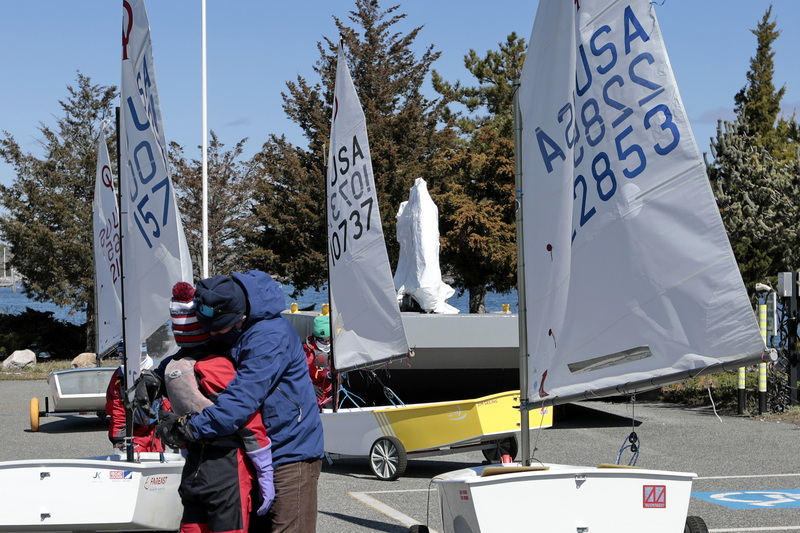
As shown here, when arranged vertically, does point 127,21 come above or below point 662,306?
above

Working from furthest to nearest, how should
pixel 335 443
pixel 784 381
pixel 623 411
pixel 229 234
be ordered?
pixel 229 234 → pixel 623 411 → pixel 784 381 → pixel 335 443

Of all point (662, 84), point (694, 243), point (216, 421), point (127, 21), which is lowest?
point (216, 421)

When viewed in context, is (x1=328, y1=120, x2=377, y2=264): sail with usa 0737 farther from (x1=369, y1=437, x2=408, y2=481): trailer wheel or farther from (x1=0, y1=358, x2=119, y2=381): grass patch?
(x1=0, y1=358, x2=119, y2=381): grass patch

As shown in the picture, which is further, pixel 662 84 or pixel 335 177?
pixel 335 177

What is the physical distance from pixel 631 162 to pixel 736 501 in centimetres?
421

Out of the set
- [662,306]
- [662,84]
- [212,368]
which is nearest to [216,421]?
[212,368]

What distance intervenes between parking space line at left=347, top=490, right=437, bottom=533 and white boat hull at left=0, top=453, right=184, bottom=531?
2.04 metres

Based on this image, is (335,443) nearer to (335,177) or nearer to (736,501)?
(335,177)

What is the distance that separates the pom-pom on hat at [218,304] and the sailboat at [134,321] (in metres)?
2.23

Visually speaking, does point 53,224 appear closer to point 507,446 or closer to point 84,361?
point 84,361

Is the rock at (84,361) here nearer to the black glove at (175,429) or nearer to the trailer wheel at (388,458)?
the trailer wheel at (388,458)

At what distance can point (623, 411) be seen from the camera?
16.6m

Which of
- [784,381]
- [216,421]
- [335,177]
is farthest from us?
[784,381]

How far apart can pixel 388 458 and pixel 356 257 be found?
2.27 m
